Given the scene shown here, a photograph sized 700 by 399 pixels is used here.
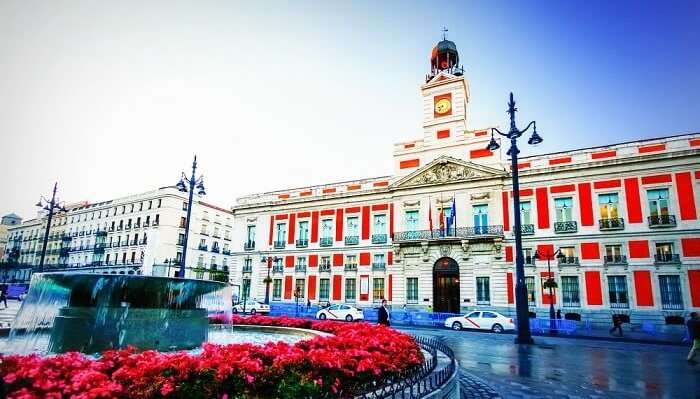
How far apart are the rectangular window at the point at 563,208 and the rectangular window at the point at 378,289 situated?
539 inches

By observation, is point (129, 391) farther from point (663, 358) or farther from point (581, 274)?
point (581, 274)

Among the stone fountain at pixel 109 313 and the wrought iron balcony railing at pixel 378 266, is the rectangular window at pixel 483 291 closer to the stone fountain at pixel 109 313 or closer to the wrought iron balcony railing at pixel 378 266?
the wrought iron balcony railing at pixel 378 266

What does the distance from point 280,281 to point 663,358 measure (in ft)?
94.7

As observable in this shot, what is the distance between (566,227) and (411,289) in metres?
11.6

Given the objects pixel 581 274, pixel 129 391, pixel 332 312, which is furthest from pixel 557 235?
pixel 129 391

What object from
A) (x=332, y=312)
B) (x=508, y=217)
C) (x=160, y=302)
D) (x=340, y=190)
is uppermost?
(x=340, y=190)

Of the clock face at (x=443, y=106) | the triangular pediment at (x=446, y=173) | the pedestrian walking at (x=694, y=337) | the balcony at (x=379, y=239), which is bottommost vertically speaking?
the pedestrian walking at (x=694, y=337)

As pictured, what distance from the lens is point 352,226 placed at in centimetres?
3447

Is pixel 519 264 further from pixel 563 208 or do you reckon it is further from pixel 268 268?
pixel 268 268

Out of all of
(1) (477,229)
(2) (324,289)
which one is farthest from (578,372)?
(2) (324,289)

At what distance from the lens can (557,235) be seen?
86.5ft

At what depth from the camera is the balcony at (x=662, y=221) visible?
77.5ft

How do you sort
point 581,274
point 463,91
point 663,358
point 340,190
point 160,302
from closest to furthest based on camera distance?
point 160,302 → point 663,358 → point 581,274 → point 463,91 → point 340,190

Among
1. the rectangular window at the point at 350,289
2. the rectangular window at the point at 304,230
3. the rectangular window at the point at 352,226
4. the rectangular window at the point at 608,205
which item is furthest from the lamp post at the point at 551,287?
the rectangular window at the point at 304,230
